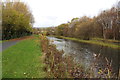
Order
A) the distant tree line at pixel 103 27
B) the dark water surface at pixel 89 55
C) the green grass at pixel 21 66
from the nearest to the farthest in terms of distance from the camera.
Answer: the green grass at pixel 21 66, the dark water surface at pixel 89 55, the distant tree line at pixel 103 27

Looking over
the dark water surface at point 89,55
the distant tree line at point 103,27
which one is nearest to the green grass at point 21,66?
the dark water surface at point 89,55

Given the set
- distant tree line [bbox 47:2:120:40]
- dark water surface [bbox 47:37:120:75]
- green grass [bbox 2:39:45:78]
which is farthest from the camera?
distant tree line [bbox 47:2:120:40]

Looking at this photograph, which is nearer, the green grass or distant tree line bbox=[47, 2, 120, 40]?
the green grass

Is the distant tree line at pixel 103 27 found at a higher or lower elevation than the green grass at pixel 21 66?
higher

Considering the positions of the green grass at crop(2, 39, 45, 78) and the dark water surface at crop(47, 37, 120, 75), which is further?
the dark water surface at crop(47, 37, 120, 75)

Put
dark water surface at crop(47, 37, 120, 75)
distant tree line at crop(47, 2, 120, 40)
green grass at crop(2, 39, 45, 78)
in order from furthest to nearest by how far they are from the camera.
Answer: distant tree line at crop(47, 2, 120, 40)
dark water surface at crop(47, 37, 120, 75)
green grass at crop(2, 39, 45, 78)

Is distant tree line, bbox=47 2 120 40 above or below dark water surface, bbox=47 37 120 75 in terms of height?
above

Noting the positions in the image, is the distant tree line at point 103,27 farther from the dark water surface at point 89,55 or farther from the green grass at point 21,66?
the green grass at point 21,66

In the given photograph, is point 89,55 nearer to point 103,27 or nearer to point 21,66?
point 21,66

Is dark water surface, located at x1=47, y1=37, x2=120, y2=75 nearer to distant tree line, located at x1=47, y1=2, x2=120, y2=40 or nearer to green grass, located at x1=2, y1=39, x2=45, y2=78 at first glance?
green grass, located at x1=2, y1=39, x2=45, y2=78

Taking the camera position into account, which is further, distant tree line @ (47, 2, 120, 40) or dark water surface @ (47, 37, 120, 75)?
distant tree line @ (47, 2, 120, 40)

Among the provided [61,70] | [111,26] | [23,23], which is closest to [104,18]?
[111,26]

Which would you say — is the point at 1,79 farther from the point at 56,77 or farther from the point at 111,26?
the point at 111,26

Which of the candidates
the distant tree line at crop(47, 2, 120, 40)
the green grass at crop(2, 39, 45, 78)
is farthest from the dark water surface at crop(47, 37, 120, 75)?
the distant tree line at crop(47, 2, 120, 40)
